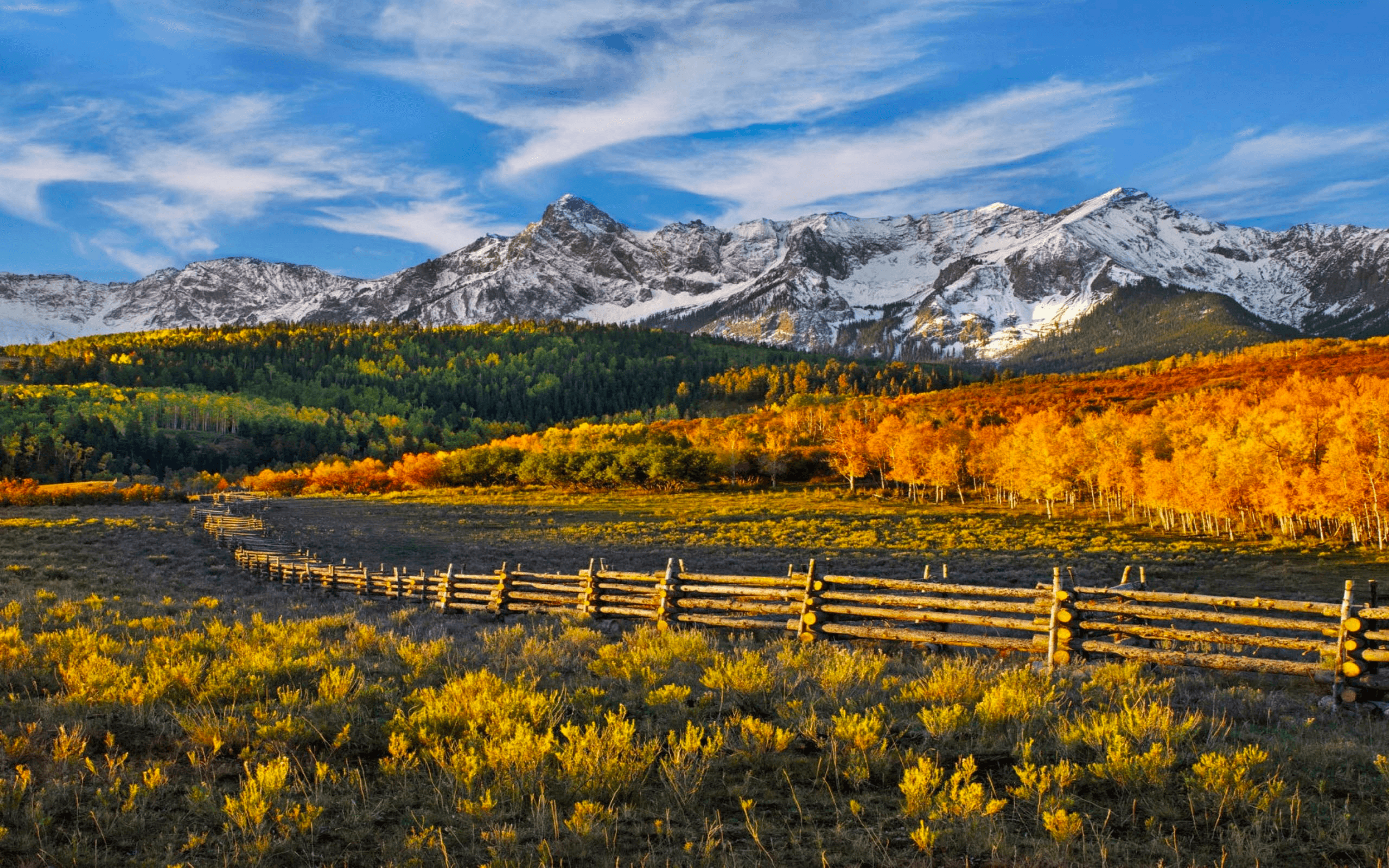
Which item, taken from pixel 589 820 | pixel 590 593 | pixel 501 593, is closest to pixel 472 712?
pixel 589 820

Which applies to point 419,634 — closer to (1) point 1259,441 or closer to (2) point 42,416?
(1) point 1259,441

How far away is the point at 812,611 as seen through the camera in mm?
11945

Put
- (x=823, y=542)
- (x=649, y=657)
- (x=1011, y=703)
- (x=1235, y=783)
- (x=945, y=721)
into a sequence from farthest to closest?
(x=823, y=542) < (x=649, y=657) < (x=1011, y=703) < (x=945, y=721) < (x=1235, y=783)

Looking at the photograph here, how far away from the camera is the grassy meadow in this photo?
441 centimetres

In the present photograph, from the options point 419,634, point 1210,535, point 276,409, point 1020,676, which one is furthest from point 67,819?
point 276,409

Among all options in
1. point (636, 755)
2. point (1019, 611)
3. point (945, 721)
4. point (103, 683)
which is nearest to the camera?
point (636, 755)

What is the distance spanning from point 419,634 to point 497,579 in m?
5.76

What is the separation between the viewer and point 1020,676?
759 centimetres

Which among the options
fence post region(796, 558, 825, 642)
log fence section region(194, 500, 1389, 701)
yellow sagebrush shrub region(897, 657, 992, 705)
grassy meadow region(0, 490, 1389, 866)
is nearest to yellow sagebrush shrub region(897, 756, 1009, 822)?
grassy meadow region(0, 490, 1389, 866)

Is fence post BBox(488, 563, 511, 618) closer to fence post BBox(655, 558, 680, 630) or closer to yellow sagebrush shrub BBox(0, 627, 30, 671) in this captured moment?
fence post BBox(655, 558, 680, 630)

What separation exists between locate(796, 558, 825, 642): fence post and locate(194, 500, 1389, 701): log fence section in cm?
2

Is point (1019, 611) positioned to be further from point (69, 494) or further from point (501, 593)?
point (69, 494)

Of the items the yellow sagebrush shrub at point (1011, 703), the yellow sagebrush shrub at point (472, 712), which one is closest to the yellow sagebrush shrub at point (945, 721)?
the yellow sagebrush shrub at point (1011, 703)

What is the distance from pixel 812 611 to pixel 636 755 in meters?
6.95
